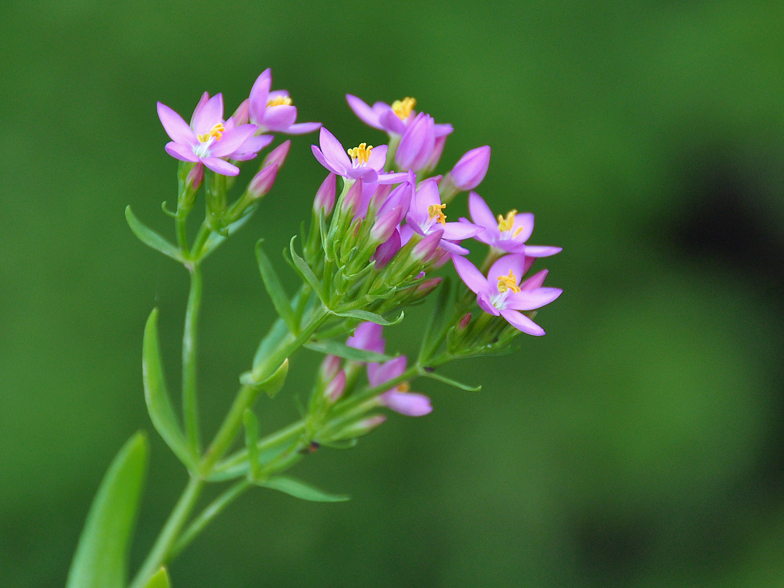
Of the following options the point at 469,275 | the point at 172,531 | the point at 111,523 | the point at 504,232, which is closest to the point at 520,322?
the point at 469,275

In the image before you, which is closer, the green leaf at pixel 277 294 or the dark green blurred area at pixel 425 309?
the green leaf at pixel 277 294

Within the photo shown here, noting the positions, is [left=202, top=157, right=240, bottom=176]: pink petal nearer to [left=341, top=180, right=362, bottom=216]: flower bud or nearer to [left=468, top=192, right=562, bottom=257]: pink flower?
[left=341, top=180, right=362, bottom=216]: flower bud

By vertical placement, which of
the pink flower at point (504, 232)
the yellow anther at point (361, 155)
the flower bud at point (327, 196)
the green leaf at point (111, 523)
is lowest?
the green leaf at point (111, 523)

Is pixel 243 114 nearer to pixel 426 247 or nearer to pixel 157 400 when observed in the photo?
pixel 426 247

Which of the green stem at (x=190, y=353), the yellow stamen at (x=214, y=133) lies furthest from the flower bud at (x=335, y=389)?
the yellow stamen at (x=214, y=133)

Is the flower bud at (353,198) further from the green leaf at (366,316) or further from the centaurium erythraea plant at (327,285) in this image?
the green leaf at (366,316)

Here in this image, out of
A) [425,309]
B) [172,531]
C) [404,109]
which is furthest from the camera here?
[425,309]
